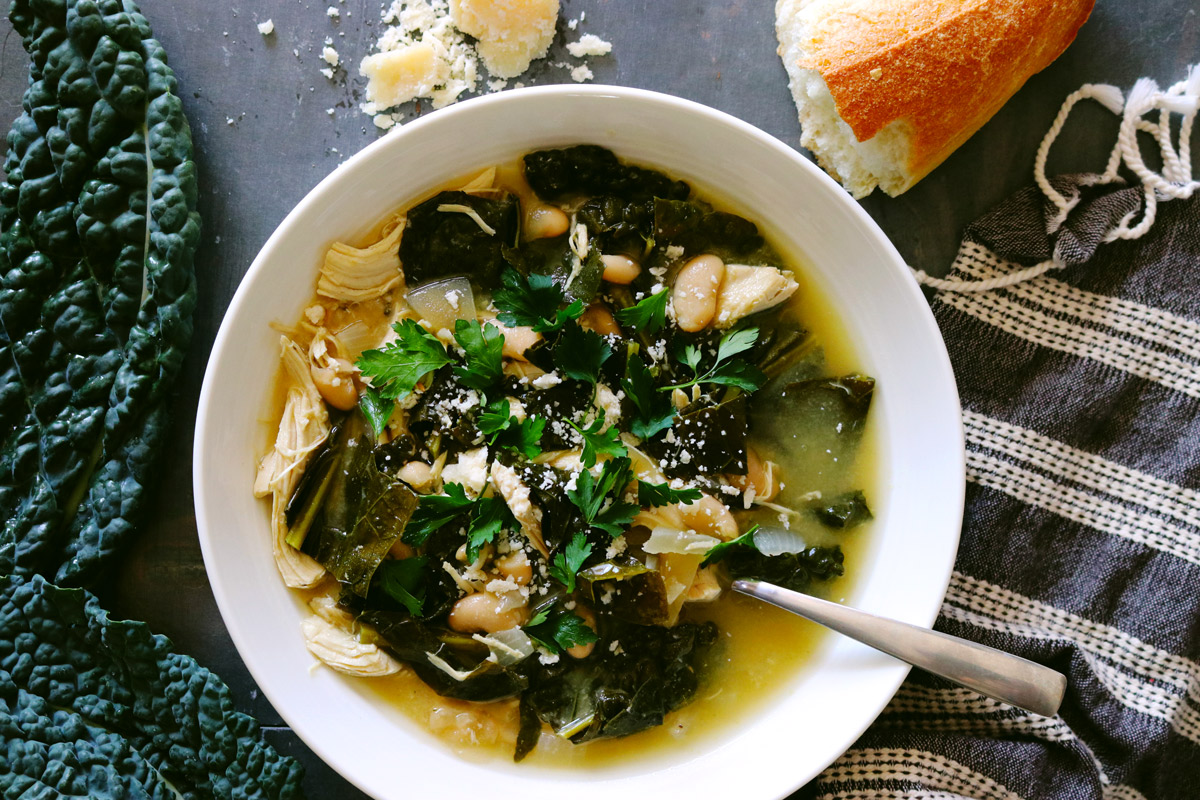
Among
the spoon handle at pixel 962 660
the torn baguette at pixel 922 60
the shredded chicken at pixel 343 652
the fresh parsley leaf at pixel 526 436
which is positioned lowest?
the shredded chicken at pixel 343 652

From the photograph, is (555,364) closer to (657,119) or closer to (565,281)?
(565,281)

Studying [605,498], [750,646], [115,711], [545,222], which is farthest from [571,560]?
[115,711]

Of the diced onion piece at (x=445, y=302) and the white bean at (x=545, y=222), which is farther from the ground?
the white bean at (x=545, y=222)

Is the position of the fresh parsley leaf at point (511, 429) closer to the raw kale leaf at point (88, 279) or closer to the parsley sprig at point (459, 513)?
the parsley sprig at point (459, 513)

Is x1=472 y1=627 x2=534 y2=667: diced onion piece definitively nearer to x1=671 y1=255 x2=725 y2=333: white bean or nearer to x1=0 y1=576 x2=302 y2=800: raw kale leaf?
x1=0 y1=576 x2=302 y2=800: raw kale leaf

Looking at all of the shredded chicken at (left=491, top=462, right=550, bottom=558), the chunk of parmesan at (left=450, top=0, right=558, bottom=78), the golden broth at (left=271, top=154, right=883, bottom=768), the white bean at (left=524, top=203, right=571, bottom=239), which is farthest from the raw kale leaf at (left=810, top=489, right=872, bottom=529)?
the chunk of parmesan at (left=450, top=0, right=558, bottom=78)

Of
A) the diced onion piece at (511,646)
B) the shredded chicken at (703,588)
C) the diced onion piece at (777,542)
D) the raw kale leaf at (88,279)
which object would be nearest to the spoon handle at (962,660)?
the diced onion piece at (777,542)

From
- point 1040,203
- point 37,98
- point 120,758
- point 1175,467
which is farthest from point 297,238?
point 1175,467
